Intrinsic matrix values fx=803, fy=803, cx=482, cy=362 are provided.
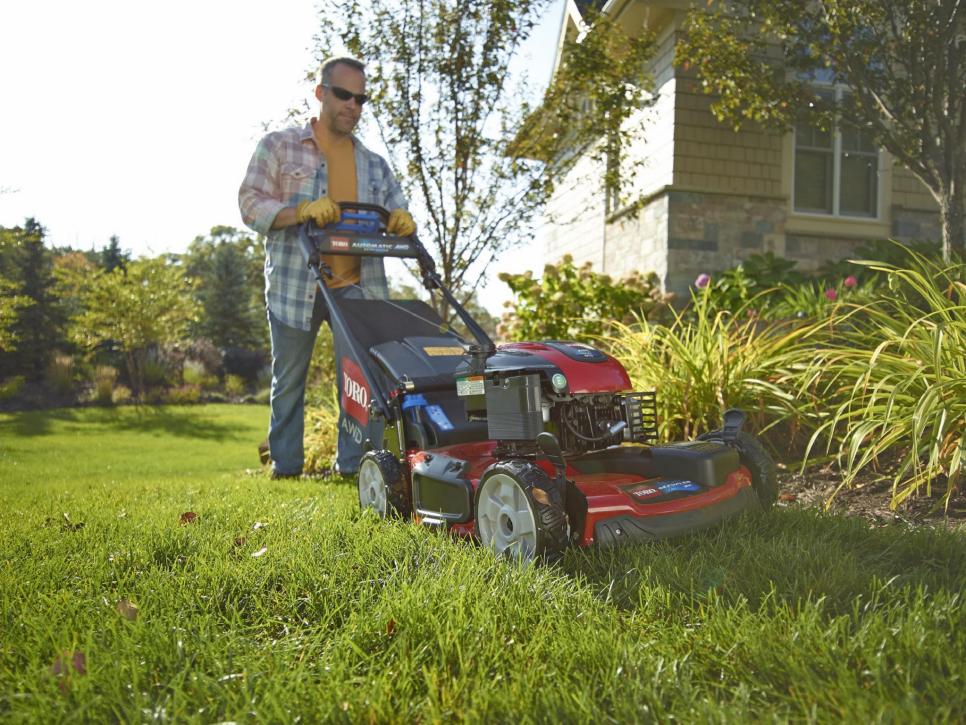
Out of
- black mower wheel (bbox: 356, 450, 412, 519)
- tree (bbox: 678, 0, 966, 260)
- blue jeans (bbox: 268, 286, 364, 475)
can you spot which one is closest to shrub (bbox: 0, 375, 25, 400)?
blue jeans (bbox: 268, 286, 364, 475)

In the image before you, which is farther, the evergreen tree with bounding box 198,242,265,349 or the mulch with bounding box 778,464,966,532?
the evergreen tree with bounding box 198,242,265,349

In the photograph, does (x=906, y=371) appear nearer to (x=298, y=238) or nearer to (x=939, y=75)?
(x=298, y=238)

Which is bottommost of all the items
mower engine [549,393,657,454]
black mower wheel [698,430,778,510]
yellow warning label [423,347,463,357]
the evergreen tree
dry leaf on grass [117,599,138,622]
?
dry leaf on grass [117,599,138,622]

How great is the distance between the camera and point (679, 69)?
Answer: 9.43 meters

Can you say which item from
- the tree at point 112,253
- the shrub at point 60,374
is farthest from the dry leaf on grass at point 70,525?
the tree at point 112,253

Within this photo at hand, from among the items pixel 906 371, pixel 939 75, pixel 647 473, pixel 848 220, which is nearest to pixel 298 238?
pixel 647 473

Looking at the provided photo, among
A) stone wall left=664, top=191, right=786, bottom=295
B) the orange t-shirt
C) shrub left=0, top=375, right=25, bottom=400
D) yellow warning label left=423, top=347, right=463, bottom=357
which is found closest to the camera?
yellow warning label left=423, top=347, right=463, bottom=357

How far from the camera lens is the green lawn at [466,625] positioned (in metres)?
1.61

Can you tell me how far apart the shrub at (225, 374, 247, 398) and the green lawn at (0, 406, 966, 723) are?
13008 millimetres

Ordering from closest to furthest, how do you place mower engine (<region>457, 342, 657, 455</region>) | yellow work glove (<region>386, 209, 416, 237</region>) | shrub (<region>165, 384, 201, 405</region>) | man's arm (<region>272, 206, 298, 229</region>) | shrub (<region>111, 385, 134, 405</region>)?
mower engine (<region>457, 342, 657, 455</region>) < man's arm (<region>272, 206, 298, 229</region>) < yellow work glove (<region>386, 209, 416, 237</region>) < shrub (<region>111, 385, 134, 405</region>) < shrub (<region>165, 384, 201, 405</region>)

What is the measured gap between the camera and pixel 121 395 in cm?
1316

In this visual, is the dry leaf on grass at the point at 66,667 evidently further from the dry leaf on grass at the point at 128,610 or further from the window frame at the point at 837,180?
the window frame at the point at 837,180

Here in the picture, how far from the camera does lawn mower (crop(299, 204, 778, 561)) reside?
2.60m

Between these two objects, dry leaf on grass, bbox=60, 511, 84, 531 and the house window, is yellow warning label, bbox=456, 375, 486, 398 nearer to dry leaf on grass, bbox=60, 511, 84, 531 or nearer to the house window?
dry leaf on grass, bbox=60, 511, 84, 531
